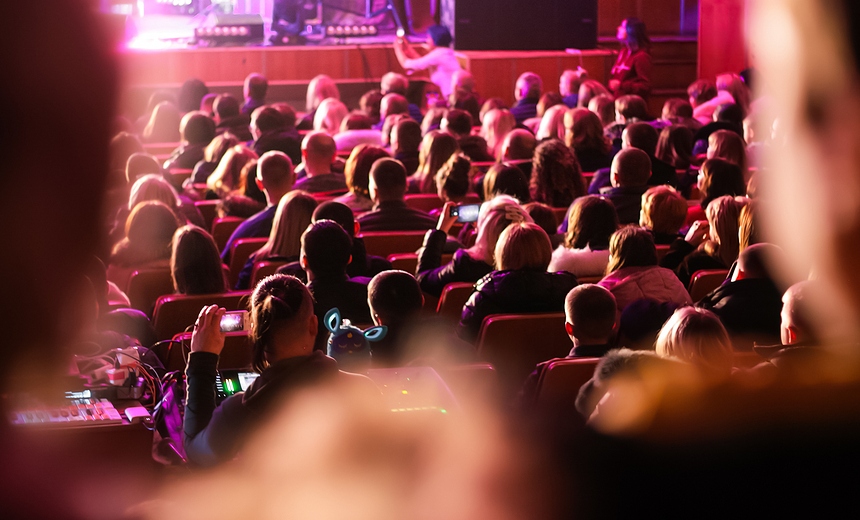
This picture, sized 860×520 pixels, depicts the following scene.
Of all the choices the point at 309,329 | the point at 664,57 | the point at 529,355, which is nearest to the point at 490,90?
the point at 664,57

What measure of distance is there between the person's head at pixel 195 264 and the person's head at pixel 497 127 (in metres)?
3.76

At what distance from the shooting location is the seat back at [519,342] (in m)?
3.15

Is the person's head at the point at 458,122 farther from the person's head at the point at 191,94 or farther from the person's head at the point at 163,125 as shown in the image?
the person's head at the point at 191,94

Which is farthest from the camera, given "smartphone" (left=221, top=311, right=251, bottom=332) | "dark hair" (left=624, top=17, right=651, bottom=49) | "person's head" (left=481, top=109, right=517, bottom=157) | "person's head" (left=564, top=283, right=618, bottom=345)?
"dark hair" (left=624, top=17, right=651, bottom=49)

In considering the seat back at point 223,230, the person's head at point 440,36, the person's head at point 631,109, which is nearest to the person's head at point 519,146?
the person's head at point 631,109

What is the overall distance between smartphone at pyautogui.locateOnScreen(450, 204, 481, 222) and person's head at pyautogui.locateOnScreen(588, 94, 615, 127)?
138 inches

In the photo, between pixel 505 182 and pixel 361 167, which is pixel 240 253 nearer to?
pixel 361 167

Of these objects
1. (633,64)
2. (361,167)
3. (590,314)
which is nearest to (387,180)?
(361,167)

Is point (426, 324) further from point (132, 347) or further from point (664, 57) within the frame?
point (664, 57)

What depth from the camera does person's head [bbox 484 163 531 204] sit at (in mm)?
4891

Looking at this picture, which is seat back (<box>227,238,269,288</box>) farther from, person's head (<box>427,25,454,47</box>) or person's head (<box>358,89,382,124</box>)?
person's head (<box>427,25,454,47</box>)

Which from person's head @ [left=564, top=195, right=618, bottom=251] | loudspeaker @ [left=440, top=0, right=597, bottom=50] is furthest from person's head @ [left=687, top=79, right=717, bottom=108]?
person's head @ [left=564, top=195, right=618, bottom=251]

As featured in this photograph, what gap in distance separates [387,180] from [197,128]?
9.38 feet

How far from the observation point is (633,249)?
11.5 ft
